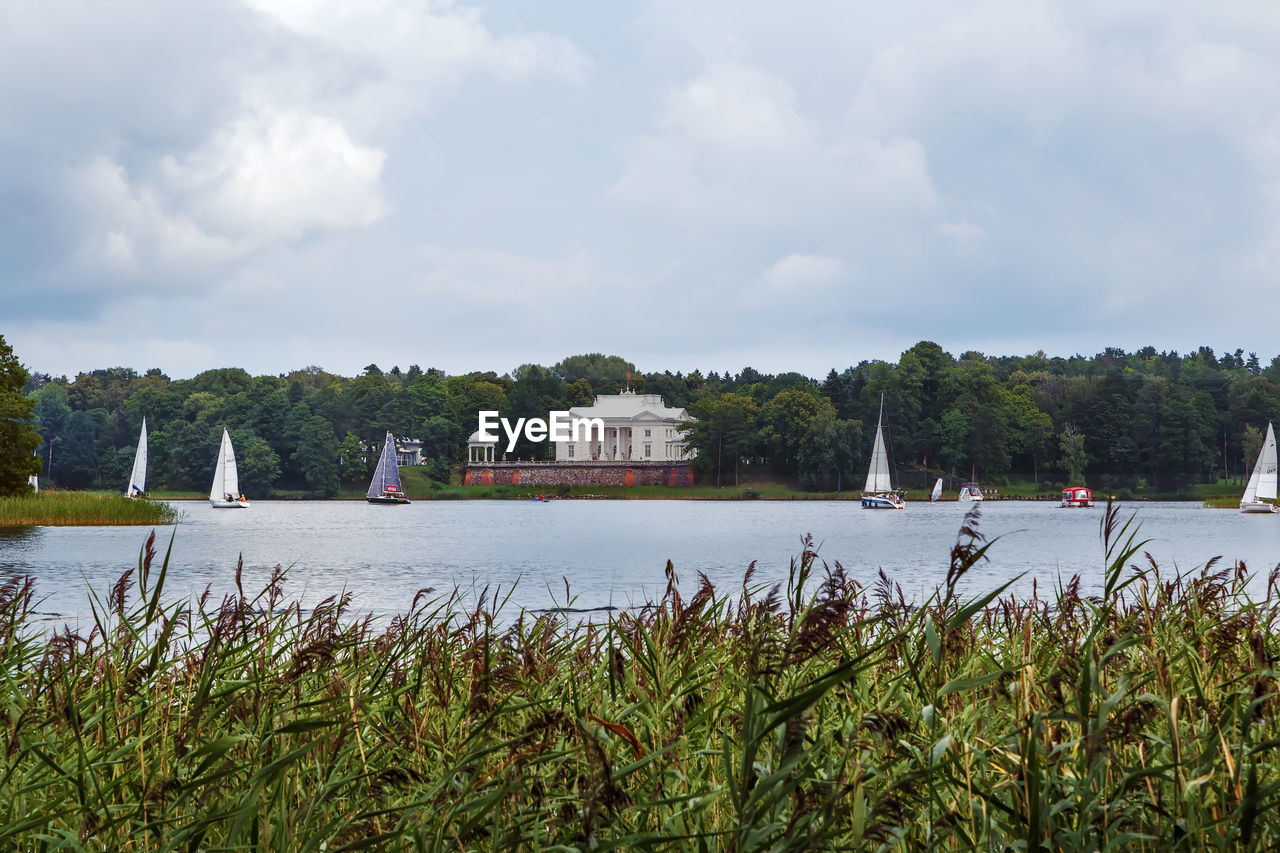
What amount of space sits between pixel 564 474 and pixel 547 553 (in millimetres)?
92298

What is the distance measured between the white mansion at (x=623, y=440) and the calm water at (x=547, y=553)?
226 ft

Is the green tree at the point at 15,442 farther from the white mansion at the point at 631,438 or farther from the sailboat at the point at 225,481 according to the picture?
the white mansion at the point at 631,438

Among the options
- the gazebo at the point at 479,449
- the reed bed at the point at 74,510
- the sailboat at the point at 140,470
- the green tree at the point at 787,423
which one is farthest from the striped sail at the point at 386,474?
the reed bed at the point at 74,510

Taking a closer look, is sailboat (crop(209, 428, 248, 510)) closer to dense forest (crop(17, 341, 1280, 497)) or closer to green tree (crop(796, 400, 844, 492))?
dense forest (crop(17, 341, 1280, 497))

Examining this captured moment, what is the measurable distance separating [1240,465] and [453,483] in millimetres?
81436

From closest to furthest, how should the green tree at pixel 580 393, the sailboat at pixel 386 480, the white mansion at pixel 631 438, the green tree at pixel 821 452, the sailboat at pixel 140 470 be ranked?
the sailboat at pixel 140 470 < the sailboat at pixel 386 480 < the green tree at pixel 821 452 < the white mansion at pixel 631 438 < the green tree at pixel 580 393

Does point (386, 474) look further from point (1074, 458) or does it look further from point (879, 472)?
point (1074, 458)

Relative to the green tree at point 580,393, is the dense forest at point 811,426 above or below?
below

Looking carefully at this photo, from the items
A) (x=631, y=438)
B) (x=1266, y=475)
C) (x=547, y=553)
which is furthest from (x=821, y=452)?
(x=547, y=553)

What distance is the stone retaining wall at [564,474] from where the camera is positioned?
128 m

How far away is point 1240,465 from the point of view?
116250 millimetres

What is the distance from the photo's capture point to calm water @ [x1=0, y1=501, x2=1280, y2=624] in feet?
71.7

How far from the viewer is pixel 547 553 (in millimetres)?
37000

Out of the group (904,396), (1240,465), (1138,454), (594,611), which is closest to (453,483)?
(904,396)
